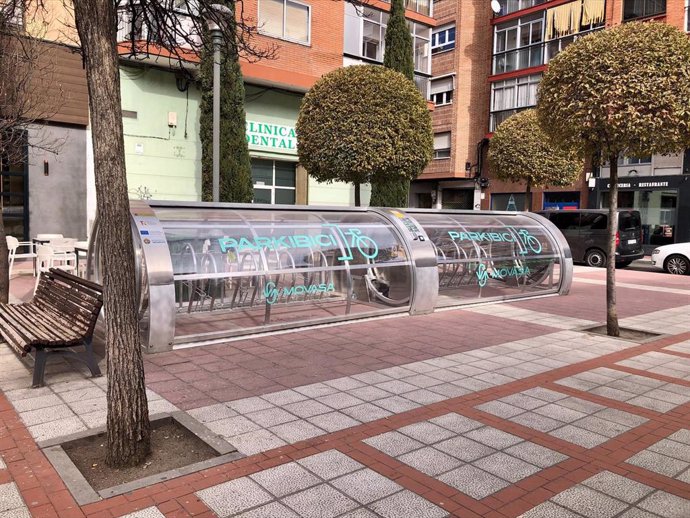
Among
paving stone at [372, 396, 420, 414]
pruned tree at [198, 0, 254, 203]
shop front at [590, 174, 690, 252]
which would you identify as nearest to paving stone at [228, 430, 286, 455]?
paving stone at [372, 396, 420, 414]

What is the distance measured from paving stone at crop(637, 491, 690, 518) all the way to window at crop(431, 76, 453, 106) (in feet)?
103

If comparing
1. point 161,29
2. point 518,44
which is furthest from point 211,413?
point 518,44

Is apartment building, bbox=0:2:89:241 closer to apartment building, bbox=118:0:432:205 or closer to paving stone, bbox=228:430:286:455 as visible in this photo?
apartment building, bbox=118:0:432:205

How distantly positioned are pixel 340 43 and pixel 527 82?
1447 centimetres

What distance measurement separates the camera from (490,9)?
31.8 metres

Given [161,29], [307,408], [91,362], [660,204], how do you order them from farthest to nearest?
[660,204] → [161,29] → [91,362] → [307,408]

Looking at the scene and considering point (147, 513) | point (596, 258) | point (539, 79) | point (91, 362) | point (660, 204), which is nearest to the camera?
point (147, 513)

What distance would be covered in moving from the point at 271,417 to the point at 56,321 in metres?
2.56

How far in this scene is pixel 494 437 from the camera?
13.5 ft

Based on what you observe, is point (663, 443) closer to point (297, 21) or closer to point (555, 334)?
point (555, 334)

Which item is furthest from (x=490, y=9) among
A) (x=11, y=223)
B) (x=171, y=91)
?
(x=11, y=223)

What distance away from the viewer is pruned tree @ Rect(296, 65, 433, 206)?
40.1ft

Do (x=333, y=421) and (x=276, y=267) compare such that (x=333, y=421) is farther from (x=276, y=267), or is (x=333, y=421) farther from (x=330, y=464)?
(x=276, y=267)

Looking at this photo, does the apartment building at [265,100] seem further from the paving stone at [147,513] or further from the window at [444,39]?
the window at [444,39]
